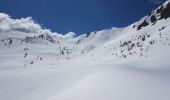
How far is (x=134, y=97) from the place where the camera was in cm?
671

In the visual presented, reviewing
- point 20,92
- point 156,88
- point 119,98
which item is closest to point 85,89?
point 119,98

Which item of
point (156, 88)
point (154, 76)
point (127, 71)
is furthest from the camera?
point (127, 71)

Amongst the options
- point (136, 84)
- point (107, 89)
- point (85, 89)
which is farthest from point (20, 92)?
point (136, 84)

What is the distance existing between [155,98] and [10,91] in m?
6.90

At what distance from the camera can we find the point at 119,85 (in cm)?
793

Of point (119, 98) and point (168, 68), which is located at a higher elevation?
point (168, 68)

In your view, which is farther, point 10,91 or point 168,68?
point 10,91

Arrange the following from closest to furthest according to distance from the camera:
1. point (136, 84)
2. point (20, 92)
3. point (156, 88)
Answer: point (156, 88) → point (136, 84) → point (20, 92)

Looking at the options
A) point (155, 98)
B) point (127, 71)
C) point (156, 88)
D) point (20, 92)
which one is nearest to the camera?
point (155, 98)

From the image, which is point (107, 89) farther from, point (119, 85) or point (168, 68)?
point (168, 68)

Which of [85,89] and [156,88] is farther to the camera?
[85,89]

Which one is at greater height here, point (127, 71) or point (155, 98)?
point (127, 71)

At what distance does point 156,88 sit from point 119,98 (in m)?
1.30

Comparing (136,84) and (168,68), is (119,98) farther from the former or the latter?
(168,68)
